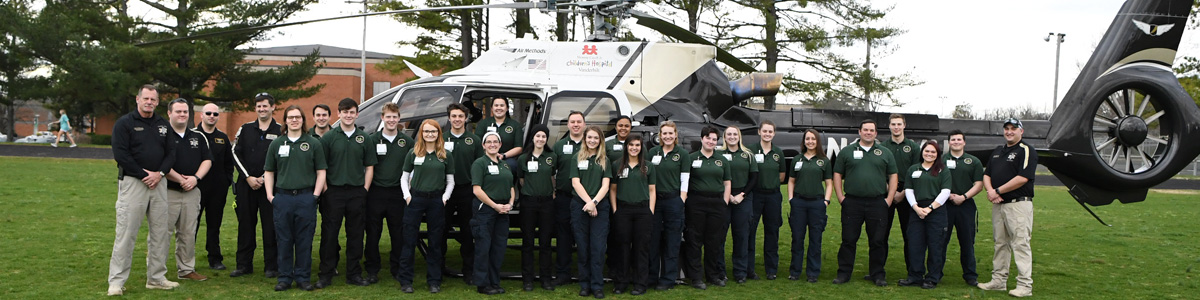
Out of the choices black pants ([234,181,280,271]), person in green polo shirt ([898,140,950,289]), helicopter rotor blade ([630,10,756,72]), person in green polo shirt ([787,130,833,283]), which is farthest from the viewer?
helicopter rotor blade ([630,10,756,72])

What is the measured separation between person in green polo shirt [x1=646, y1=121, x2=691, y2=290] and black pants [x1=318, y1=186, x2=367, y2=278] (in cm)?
246

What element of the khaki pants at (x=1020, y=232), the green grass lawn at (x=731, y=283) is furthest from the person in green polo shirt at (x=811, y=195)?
the khaki pants at (x=1020, y=232)

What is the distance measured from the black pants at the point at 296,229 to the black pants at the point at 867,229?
472 cm

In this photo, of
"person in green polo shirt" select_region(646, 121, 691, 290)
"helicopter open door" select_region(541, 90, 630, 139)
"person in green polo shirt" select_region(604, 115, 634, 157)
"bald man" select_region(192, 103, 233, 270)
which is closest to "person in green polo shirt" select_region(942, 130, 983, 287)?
"person in green polo shirt" select_region(646, 121, 691, 290)

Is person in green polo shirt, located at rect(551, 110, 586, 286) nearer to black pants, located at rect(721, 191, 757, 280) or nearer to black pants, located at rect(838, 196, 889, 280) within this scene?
black pants, located at rect(721, 191, 757, 280)

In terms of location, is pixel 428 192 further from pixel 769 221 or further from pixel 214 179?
pixel 769 221

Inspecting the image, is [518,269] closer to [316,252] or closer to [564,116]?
[564,116]

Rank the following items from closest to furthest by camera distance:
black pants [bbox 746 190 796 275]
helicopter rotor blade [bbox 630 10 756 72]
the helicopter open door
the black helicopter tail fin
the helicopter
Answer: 1. black pants [bbox 746 190 796 275]
2. the helicopter open door
3. the helicopter
4. helicopter rotor blade [bbox 630 10 756 72]
5. the black helicopter tail fin

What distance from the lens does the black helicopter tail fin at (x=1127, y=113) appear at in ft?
31.8

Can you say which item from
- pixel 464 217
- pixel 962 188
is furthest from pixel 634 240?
pixel 962 188

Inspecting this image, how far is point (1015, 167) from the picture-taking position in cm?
740

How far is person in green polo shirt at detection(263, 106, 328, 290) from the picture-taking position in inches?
263

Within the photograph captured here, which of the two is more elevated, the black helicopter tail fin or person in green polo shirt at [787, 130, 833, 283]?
the black helicopter tail fin

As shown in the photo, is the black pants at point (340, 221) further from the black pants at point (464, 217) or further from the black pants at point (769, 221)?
the black pants at point (769, 221)
